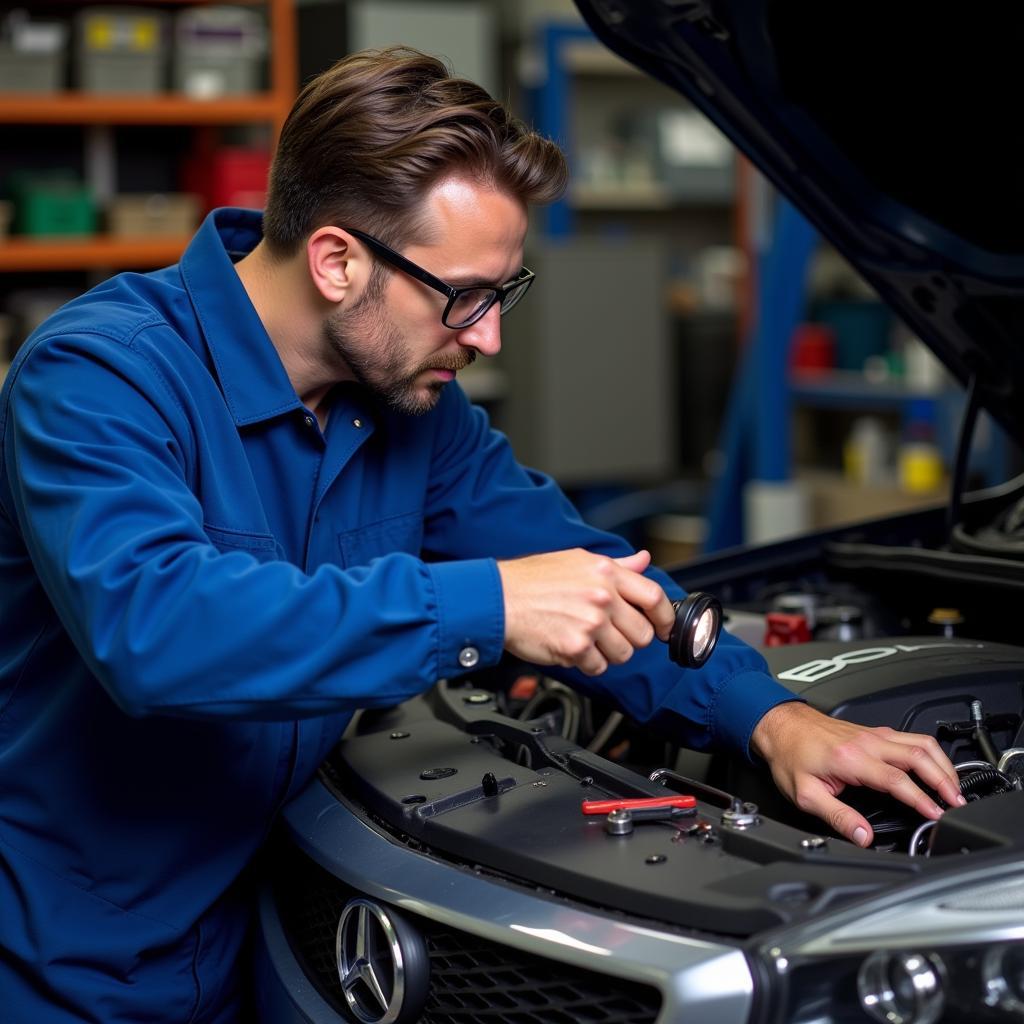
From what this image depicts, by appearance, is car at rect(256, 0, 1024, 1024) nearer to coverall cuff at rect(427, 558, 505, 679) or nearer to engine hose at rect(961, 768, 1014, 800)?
engine hose at rect(961, 768, 1014, 800)

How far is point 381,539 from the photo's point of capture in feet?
4.68

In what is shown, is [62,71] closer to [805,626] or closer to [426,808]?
[805,626]

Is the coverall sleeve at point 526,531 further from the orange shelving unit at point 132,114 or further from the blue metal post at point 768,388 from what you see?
the orange shelving unit at point 132,114

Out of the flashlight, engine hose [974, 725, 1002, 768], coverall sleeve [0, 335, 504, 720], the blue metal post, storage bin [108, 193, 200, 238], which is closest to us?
coverall sleeve [0, 335, 504, 720]

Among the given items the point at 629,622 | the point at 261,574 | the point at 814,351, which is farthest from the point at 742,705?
the point at 814,351

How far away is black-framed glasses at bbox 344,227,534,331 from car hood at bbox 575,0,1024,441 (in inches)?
12.2

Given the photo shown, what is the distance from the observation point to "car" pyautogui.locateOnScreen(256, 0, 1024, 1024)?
874mm

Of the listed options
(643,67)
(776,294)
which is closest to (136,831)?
(643,67)

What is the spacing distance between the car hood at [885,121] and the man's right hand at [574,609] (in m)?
0.62

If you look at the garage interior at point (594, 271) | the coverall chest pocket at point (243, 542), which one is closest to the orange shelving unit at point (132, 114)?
the garage interior at point (594, 271)

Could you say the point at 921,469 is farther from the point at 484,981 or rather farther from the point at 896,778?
the point at 484,981

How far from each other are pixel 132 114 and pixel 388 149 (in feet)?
10.4

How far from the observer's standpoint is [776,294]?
4023mm

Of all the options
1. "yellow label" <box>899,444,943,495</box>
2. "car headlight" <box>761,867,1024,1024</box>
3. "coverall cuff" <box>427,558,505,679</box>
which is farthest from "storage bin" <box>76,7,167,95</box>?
"car headlight" <box>761,867,1024,1024</box>
